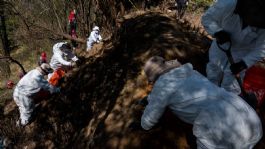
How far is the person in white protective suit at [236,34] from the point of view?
3.64 m

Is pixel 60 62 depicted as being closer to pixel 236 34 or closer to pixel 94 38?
pixel 94 38

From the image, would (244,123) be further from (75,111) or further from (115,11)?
(115,11)

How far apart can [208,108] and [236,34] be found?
4.62ft

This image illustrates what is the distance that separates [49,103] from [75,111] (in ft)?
4.02

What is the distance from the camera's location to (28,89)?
7.68 meters

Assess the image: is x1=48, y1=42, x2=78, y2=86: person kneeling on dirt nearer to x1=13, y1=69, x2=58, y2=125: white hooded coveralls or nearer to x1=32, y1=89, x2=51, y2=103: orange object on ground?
x1=32, y1=89, x2=51, y2=103: orange object on ground

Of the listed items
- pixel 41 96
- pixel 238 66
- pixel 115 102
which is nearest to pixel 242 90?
pixel 238 66

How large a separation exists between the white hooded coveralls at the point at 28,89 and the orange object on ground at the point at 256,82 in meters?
4.59

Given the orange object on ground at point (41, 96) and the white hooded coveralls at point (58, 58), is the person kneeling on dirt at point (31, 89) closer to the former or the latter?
the orange object on ground at point (41, 96)

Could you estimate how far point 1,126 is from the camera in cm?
809

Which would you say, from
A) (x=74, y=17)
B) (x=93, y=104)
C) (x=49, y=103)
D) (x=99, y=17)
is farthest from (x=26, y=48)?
(x=93, y=104)

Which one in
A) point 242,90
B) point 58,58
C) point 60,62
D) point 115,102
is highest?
point 242,90

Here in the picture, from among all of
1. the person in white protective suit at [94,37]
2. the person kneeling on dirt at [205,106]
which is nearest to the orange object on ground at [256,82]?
the person kneeling on dirt at [205,106]

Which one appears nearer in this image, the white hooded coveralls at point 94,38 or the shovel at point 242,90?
the shovel at point 242,90
